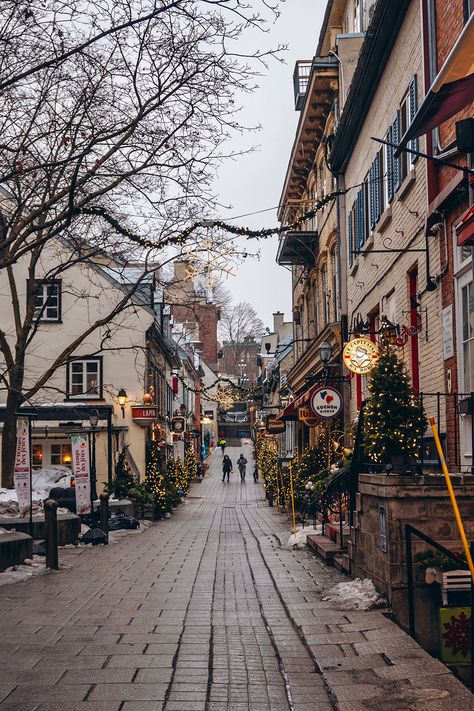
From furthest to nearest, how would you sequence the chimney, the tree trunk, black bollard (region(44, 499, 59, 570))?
the chimney, the tree trunk, black bollard (region(44, 499, 59, 570))

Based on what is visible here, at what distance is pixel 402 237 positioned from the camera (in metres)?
16.7

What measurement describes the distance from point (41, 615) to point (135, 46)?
737 centimetres

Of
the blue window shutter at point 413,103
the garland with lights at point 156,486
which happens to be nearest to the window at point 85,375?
the garland with lights at point 156,486

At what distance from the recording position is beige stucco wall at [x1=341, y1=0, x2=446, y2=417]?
14429mm

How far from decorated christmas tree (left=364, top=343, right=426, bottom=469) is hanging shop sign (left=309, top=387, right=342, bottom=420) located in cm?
944

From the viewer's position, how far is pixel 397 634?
7.98 metres

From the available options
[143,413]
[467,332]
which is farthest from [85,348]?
[467,332]

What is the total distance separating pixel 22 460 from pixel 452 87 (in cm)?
1046

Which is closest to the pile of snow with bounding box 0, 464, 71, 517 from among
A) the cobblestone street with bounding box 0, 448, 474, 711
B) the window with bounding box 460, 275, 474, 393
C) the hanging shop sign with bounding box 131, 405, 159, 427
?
the hanging shop sign with bounding box 131, 405, 159, 427

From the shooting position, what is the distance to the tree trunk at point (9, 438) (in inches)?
956

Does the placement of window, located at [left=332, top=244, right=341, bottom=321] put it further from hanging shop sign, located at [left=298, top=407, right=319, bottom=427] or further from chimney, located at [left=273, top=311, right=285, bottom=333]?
chimney, located at [left=273, top=311, right=285, bottom=333]

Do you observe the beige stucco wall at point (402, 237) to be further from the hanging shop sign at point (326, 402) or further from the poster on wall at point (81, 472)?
the poster on wall at point (81, 472)

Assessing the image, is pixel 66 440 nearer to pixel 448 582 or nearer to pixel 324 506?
pixel 324 506

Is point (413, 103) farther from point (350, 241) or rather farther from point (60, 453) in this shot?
point (60, 453)
